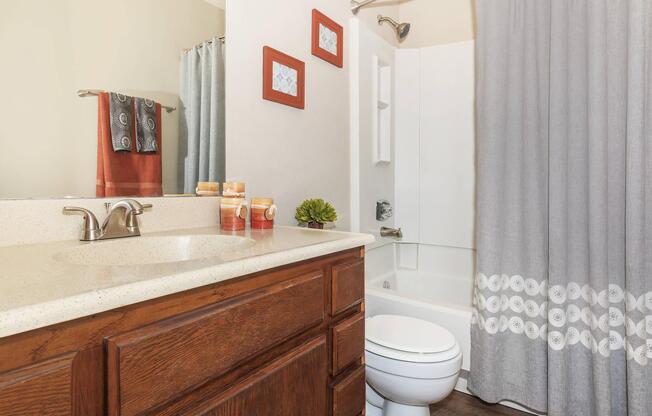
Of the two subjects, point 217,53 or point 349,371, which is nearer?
point 349,371

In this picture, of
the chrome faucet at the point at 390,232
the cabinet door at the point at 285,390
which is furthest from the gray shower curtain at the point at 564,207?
the cabinet door at the point at 285,390

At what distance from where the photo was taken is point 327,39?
192cm

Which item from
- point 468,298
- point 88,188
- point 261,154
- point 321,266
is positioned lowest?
point 468,298

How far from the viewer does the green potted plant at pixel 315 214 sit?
1555mm

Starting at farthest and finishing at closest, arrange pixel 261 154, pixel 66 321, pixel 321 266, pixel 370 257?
pixel 370 257 → pixel 261 154 → pixel 321 266 → pixel 66 321

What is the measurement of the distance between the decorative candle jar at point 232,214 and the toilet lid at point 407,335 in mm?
701

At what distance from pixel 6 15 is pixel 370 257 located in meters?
1.86

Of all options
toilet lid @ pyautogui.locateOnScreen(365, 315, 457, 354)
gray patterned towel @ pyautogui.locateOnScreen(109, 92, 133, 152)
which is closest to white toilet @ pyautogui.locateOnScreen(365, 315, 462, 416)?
toilet lid @ pyautogui.locateOnScreen(365, 315, 457, 354)

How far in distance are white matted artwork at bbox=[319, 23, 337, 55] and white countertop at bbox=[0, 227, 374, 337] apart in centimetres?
130

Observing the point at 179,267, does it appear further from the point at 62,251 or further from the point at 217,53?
the point at 217,53

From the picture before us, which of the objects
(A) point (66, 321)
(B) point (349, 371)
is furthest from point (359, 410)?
(A) point (66, 321)

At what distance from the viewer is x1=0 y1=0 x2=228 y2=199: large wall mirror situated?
92 centimetres

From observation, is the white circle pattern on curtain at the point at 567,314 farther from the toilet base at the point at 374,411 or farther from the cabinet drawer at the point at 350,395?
the cabinet drawer at the point at 350,395

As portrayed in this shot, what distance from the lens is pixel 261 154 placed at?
1.55 m
